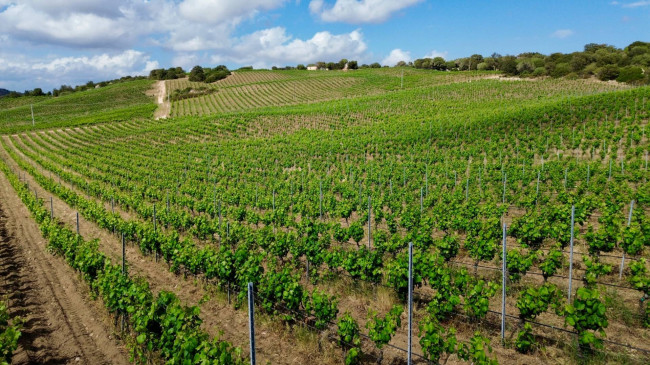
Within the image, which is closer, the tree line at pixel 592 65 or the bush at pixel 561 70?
the tree line at pixel 592 65

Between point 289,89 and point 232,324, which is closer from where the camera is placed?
point 232,324

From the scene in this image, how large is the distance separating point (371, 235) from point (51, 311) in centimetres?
1073

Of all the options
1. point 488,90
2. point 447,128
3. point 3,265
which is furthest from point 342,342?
point 488,90

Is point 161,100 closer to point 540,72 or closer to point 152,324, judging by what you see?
point 540,72

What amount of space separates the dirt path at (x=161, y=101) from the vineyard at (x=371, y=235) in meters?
18.4

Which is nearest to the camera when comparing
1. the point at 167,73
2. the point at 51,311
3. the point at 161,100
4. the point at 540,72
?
the point at 51,311

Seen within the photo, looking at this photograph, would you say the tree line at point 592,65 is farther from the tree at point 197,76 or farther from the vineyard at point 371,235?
the tree at point 197,76

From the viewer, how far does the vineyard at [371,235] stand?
7387 mm

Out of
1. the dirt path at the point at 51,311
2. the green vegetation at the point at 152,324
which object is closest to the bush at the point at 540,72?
the dirt path at the point at 51,311

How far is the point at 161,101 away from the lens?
80625 millimetres

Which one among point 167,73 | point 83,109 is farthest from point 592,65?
point 167,73

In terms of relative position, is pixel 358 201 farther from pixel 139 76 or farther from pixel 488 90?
pixel 139 76

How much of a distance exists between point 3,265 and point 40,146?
4112cm

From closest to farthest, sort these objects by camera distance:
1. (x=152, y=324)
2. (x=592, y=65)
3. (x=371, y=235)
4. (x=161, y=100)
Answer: (x=152, y=324)
(x=371, y=235)
(x=592, y=65)
(x=161, y=100)
